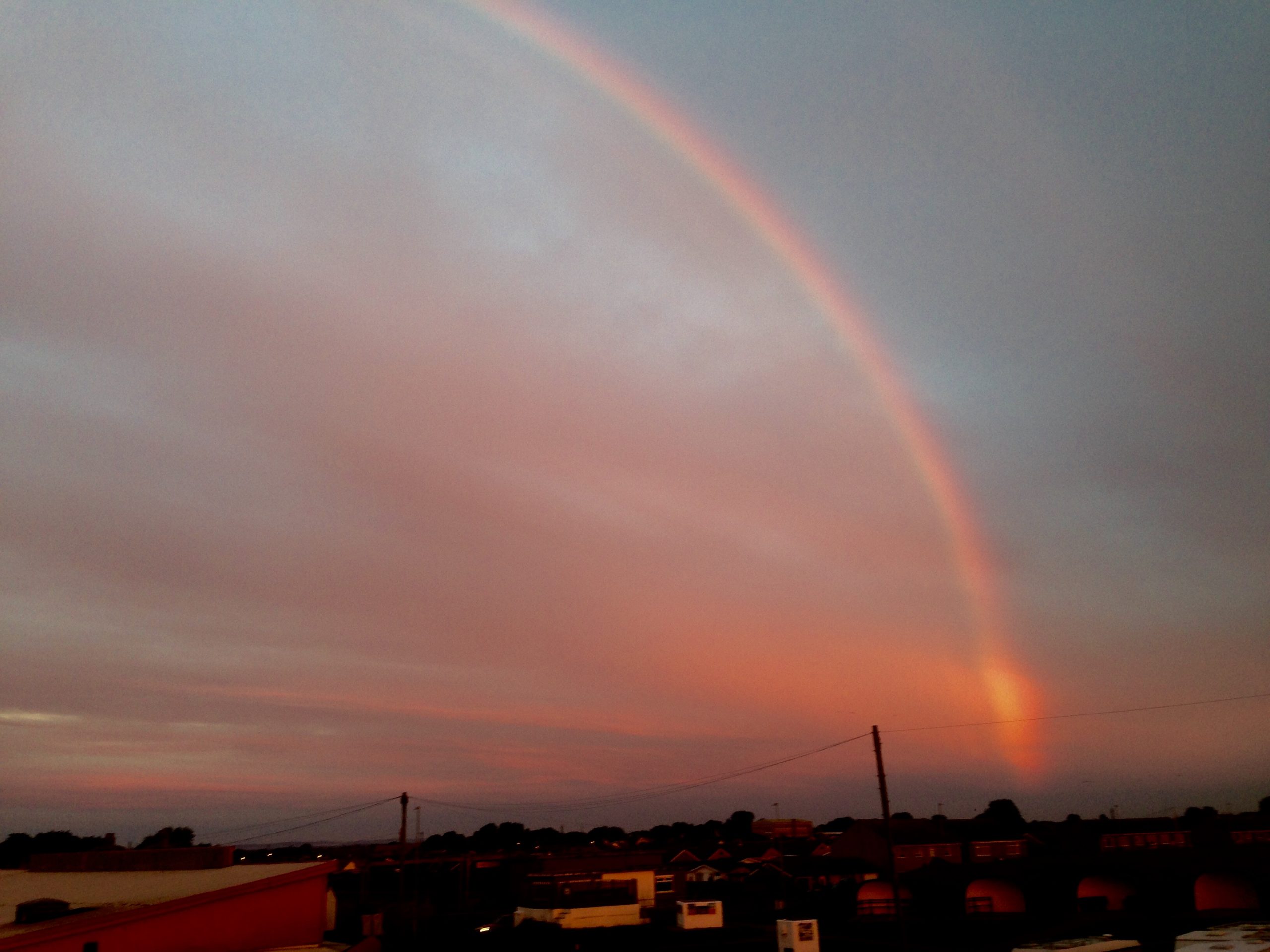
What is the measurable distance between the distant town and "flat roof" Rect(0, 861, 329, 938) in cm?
13

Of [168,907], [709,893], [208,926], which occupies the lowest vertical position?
[709,893]

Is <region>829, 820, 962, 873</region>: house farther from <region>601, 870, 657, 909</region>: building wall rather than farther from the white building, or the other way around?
the white building

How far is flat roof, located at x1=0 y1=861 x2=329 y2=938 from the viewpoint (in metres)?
17.5

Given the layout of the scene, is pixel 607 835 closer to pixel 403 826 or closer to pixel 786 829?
pixel 786 829

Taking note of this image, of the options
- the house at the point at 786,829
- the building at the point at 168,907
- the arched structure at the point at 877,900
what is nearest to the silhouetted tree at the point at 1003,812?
the house at the point at 786,829

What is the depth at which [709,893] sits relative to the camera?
69375 mm

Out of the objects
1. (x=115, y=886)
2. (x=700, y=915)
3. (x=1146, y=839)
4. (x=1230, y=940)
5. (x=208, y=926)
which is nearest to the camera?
(x=208, y=926)

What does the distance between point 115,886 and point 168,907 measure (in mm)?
6573

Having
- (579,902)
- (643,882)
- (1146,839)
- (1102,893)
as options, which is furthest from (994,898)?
(579,902)

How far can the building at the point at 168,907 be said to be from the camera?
15594 millimetres

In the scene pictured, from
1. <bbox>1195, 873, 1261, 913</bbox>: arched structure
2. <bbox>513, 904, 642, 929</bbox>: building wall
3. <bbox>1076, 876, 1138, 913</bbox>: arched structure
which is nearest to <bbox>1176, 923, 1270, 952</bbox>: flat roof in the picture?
<bbox>1195, 873, 1261, 913</bbox>: arched structure

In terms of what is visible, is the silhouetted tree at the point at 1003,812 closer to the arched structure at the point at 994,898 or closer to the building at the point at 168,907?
the arched structure at the point at 994,898

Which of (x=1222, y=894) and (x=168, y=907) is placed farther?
(x=1222, y=894)

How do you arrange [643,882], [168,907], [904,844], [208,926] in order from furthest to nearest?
[904,844], [643,882], [208,926], [168,907]
